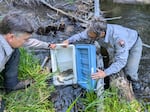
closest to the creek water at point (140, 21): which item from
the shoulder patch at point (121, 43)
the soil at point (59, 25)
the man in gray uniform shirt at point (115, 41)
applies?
the soil at point (59, 25)

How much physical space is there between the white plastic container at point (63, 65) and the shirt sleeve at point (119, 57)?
560 mm

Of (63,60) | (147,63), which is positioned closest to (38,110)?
(63,60)

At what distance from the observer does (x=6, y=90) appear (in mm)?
3945

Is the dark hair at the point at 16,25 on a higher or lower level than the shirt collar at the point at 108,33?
higher

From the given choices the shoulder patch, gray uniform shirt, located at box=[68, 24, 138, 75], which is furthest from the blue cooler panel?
the shoulder patch

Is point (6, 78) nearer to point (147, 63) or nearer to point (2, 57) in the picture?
point (2, 57)

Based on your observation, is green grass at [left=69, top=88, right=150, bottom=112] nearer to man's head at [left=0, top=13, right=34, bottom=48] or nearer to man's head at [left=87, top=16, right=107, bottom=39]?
man's head at [left=87, top=16, right=107, bottom=39]

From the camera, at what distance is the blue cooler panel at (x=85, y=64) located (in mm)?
4113

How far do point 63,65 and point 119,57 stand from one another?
2.88ft

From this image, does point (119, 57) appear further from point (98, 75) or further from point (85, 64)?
point (85, 64)

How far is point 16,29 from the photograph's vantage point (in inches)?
126

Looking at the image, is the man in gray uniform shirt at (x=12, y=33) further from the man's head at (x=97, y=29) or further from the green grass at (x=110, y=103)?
the green grass at (x=110, y=103)

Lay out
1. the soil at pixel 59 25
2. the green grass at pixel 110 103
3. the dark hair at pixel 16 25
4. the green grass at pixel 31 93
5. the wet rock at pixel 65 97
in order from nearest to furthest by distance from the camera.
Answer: the dark hair at pixel 16 25
the green grass at pixel 31 93
the green grass at pixel 110 103
the wet rock at pixel 65 97
the soil at pixel 59 25

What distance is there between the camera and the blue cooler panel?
4113mm
